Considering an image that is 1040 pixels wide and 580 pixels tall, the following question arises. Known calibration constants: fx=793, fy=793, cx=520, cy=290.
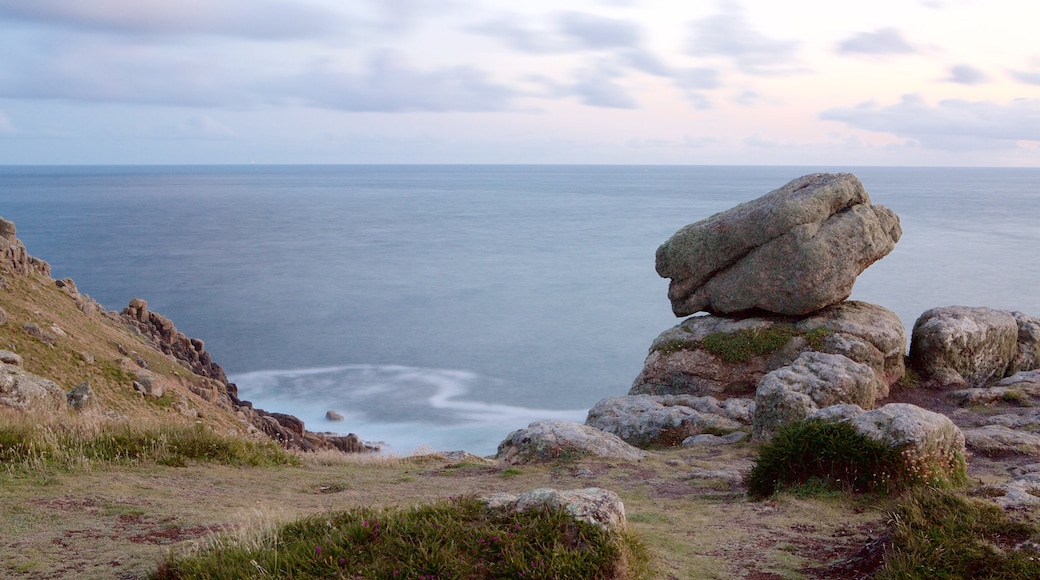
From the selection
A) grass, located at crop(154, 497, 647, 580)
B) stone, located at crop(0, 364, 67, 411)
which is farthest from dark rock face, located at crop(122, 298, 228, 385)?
grass, located at crop(154, 497, 647, 580)

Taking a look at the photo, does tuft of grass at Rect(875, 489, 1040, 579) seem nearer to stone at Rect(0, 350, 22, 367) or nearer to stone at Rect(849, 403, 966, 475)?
stone at Rect(849, 403, 966, 475)

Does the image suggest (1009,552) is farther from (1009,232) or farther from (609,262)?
(1009,232)

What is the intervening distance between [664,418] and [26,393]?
14.7 metres

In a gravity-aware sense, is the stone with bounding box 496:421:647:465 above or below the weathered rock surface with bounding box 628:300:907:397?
below

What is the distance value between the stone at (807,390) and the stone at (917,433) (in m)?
4.10

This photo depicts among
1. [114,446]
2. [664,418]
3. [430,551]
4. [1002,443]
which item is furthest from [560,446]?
[1002,443]

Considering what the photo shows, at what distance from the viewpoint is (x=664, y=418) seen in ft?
64.7

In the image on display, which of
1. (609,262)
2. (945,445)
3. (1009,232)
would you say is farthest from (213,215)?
(945,445)

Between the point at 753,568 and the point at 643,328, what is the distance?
55.5 meters

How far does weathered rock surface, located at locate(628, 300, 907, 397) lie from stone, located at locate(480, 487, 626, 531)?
15666 mm

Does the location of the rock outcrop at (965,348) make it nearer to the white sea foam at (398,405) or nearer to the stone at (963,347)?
the stone at (963,347)

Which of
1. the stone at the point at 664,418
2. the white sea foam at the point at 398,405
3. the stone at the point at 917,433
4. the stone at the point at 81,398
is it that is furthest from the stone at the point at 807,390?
the white sea foam at the point at 398,405

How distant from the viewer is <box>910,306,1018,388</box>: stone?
23828 millimetres

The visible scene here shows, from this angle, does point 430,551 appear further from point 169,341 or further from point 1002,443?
point 169,341
